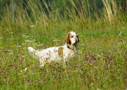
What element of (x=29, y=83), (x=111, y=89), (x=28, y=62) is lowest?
(x=111, y=89)

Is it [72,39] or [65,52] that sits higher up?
[72,39]

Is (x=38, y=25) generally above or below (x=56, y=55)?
above

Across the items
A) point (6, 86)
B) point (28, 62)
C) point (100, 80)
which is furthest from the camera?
point (28, 62)

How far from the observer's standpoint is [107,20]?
7.85 m

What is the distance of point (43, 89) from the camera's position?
9.63ft

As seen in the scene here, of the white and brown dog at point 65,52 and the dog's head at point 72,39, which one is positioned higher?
the dog's head at point 72,39

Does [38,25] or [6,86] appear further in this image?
[38,25]

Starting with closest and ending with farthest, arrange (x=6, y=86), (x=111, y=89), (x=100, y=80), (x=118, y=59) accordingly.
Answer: (x=111, y=89) < (x=100, y=80) < (x=6, y=86) < (x=118, y=59)

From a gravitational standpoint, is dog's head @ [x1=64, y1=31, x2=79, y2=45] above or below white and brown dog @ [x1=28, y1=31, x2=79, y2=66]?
above

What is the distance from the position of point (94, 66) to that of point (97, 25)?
464 centimetres

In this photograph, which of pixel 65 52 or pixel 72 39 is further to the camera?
pixel 65 52

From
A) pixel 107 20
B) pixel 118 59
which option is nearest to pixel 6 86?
pixel 118 59

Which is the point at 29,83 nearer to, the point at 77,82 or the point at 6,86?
the point at 6,86

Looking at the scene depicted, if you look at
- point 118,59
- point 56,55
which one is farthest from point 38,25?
point 118,59
